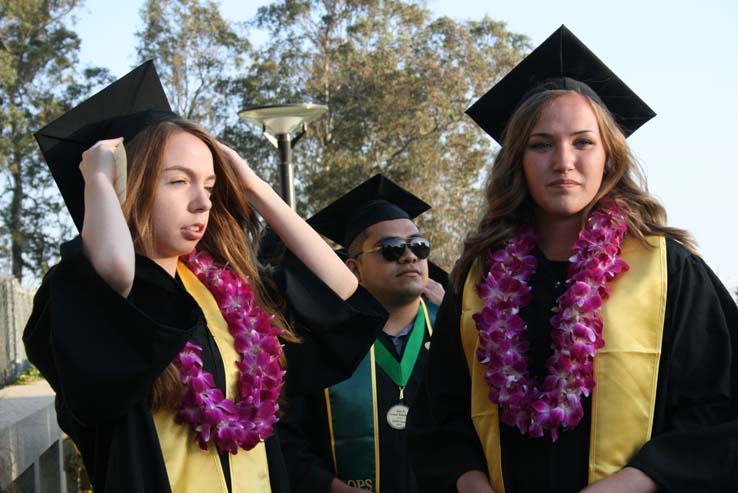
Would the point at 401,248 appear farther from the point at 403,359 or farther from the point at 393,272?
the point at 403,359

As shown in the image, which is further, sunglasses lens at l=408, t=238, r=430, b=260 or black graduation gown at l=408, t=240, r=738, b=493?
sunglasses lens at l=408, t=238, r=430, b=260

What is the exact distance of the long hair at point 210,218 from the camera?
124 inches

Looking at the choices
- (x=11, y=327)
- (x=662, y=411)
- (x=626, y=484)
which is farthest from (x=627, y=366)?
(x=11, y=327)

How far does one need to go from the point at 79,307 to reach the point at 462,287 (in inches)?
48.4

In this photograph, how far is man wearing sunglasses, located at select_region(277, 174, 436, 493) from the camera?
173 inches

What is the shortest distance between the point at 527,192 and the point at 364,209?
212 centimetres

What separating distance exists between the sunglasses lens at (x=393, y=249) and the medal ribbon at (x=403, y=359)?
1.20 feet

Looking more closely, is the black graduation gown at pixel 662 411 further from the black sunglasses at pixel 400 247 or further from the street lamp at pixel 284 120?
the street lamp at pixel 284 120

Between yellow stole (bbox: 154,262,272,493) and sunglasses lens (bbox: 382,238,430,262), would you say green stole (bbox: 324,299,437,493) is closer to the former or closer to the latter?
sunglasses lens (bbox: 382,238,430,262)

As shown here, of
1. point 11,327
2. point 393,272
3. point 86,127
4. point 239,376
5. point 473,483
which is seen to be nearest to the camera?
point 473,483

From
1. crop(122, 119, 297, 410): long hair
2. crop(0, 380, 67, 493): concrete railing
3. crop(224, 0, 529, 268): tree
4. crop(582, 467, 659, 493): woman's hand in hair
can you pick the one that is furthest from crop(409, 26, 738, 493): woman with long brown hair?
crop(224, 0, 529, 268): tree

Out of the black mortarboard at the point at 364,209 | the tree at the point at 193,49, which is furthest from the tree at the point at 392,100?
the black mortarboard at the point at 364,209

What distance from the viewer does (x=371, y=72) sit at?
3075 cm

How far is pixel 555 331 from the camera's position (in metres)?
3.08
